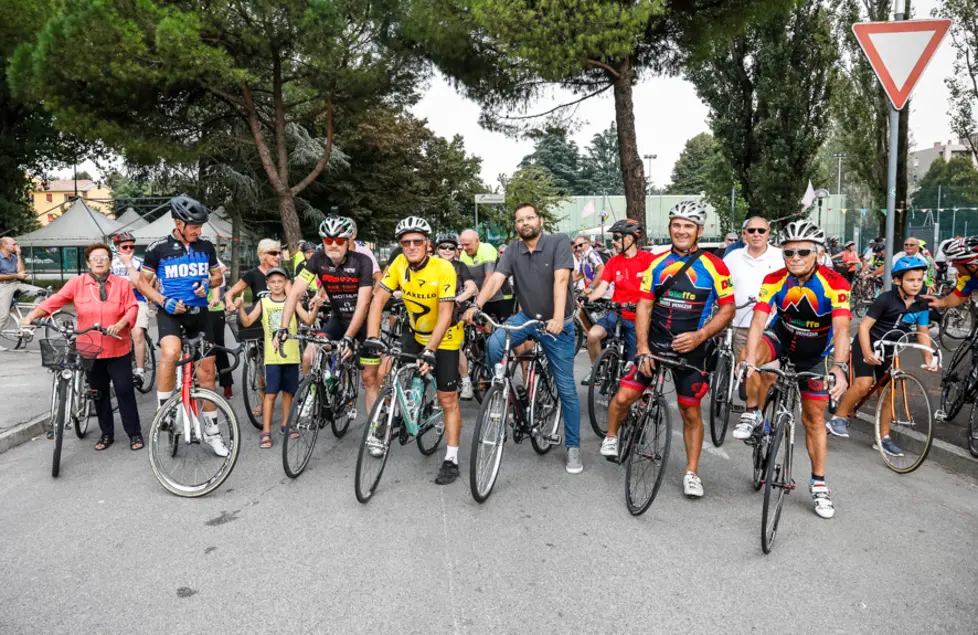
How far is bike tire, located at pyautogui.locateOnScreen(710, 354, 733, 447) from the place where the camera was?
643 centimetres

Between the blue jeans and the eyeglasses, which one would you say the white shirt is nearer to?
the blue jeans

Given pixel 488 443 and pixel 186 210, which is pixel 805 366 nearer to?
pixel 488 443

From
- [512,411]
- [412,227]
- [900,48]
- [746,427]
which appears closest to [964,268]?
[900,48]

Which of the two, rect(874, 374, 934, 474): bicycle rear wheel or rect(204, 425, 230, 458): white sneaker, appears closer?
rect(204, 425, 230, 458): white sneaker

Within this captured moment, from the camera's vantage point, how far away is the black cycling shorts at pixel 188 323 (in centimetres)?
570

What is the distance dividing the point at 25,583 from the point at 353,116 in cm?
1721

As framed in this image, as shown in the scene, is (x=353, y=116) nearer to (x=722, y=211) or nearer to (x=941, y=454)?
(x=941, y=454)

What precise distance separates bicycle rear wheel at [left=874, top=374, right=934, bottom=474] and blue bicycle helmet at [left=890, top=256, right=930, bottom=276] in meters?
0.88

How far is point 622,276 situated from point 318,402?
11.4 feet

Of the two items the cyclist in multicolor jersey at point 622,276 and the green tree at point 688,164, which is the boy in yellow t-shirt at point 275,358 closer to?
the cyclist in multicolor jersey at point 622,276

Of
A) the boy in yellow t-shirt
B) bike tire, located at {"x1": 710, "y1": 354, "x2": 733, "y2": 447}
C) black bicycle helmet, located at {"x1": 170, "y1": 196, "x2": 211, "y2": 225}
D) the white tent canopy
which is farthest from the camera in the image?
→ the white tent canopy

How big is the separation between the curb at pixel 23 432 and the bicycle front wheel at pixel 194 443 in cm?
237

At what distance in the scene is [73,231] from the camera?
2602 cm

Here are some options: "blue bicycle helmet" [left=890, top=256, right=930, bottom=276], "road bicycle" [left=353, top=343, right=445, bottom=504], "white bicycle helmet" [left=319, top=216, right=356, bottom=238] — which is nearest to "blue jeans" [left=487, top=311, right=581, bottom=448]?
"road bicycle" [left=353, top=343, right=445, bottom=504]
